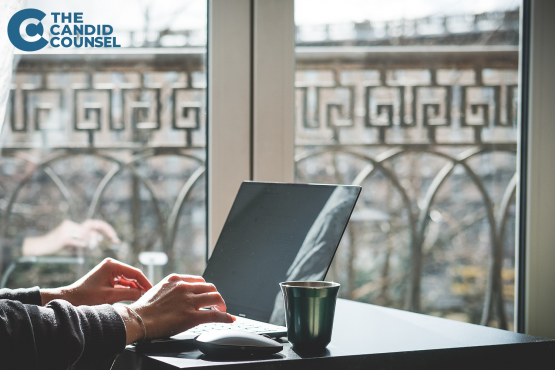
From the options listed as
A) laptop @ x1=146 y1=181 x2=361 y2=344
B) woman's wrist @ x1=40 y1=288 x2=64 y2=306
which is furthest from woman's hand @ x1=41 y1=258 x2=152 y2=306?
laptop @ x1=146 y1=181 x2=361 y2=344

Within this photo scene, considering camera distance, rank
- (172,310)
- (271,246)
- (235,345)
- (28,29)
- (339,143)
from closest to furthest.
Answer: (235,345) < (172,310) < (271,246) < (28,29) < (339,143)

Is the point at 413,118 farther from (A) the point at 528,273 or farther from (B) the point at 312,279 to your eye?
(B) the point at 312,279

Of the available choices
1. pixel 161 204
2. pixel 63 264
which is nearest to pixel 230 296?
pixel 161 204

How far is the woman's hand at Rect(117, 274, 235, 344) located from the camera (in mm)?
836

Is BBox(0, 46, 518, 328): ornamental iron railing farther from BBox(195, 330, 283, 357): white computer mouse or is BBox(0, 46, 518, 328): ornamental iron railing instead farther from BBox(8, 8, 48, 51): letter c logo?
BBox(195, 330, 283, 357): white computer mouse

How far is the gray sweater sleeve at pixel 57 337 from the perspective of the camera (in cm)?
74

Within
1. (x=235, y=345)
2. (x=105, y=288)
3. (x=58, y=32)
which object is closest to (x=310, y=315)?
(x=235, y=345)

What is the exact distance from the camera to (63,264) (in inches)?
55.5

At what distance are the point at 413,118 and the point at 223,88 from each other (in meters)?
0.52

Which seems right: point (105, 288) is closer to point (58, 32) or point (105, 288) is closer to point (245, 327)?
point (245, 327)

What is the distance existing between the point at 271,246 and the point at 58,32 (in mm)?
790

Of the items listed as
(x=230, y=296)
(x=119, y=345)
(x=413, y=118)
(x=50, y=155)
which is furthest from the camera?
(x=413, y=118)

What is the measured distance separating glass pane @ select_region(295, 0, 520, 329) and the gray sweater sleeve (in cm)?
78

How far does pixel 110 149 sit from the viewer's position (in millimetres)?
1418
